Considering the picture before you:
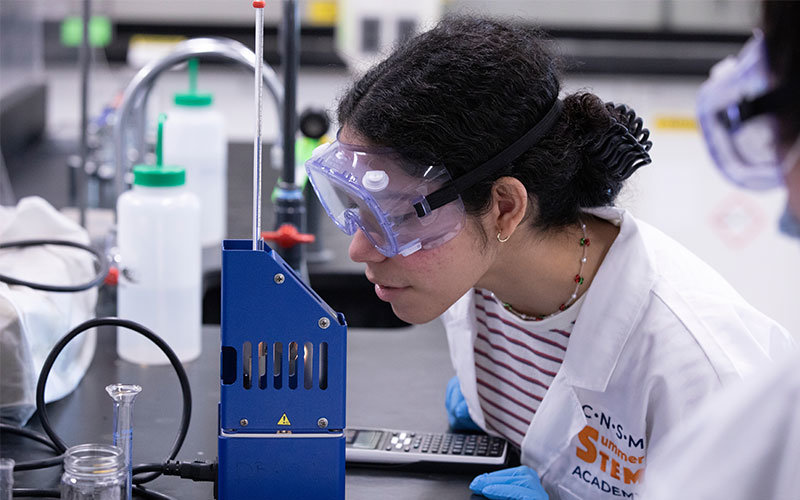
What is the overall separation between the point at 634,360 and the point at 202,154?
3.73 feet

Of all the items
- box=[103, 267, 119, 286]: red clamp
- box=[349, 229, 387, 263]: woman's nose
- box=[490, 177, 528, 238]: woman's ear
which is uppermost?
box=[490, 177, 528, 238]: woman's ear

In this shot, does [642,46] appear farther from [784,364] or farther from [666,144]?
[784,364]

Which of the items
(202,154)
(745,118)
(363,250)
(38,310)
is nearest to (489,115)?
(363,250)

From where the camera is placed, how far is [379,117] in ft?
4.08

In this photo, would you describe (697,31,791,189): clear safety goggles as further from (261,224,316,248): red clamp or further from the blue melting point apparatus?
(261,224,316,248): red clamp

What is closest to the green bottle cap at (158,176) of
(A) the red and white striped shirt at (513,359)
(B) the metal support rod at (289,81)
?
(B) the metal support rod at (289,81)

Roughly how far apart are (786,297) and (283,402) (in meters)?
3.28

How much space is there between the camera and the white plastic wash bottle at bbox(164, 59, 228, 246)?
211 cm

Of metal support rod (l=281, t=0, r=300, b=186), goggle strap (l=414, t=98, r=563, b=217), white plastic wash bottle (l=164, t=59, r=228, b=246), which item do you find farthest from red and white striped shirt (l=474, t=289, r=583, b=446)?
white plastic wash bottle (l=164, t=59, r=228, b=246)

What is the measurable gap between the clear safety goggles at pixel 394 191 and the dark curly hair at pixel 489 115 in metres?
0.01

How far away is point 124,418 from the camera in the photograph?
42.9 inches

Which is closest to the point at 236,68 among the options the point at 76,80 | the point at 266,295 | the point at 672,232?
the point at 76,80

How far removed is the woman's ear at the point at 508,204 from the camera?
4.19 ft

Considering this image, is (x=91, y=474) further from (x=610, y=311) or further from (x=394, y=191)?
(x=610, y=311)
